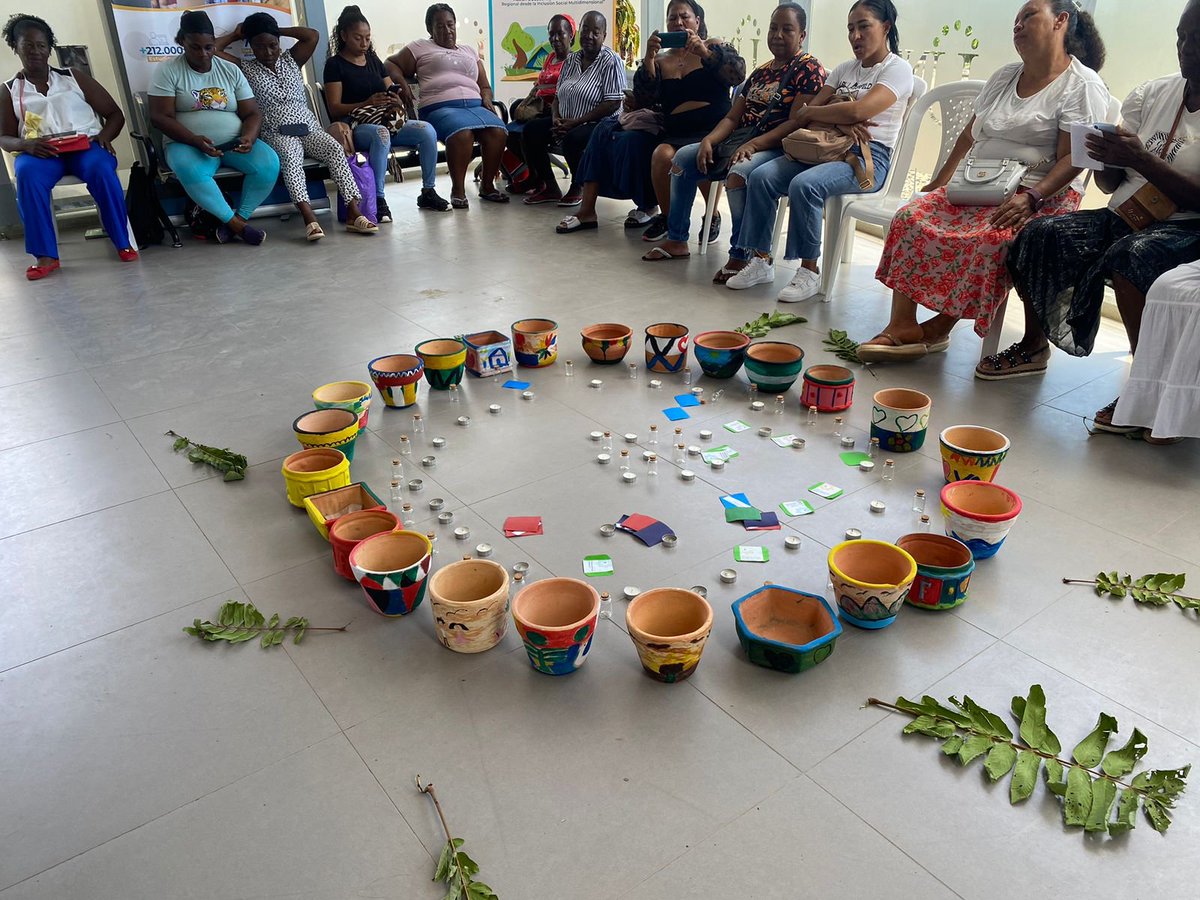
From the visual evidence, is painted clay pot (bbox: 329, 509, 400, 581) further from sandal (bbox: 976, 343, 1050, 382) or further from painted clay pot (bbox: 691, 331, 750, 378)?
sandal (bbox: 976, 343, 1050, 382)

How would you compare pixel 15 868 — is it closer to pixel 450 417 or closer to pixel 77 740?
pixel 77 740

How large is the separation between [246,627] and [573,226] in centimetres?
351

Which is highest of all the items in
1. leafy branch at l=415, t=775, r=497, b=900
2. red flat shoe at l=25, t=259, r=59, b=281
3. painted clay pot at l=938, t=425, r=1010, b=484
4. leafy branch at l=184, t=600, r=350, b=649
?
painted clay pot at l=938, t=425, r=1010, b=484

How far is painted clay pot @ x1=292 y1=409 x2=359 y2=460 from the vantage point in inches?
90.2

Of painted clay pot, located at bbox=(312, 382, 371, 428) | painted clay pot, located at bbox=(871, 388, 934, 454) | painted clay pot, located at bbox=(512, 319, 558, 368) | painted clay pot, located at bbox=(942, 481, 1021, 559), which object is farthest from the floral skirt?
painted clay pot, located at bbox=(312, 382, 371, 428)

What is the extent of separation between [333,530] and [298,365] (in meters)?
1.40

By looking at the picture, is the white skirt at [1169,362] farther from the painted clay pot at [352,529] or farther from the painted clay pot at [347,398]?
the painted clay pot at [347,398]

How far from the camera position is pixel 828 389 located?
2.61m

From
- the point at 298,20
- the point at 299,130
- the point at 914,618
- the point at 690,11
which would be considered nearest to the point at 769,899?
the point at 914,618

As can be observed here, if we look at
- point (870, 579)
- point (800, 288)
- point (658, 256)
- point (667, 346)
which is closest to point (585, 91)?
point (658, 256)

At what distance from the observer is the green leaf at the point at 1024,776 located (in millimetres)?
1383

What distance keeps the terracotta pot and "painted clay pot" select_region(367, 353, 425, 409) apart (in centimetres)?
120

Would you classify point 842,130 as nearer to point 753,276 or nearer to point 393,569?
point 753,276

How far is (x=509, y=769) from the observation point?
1.46 meters
